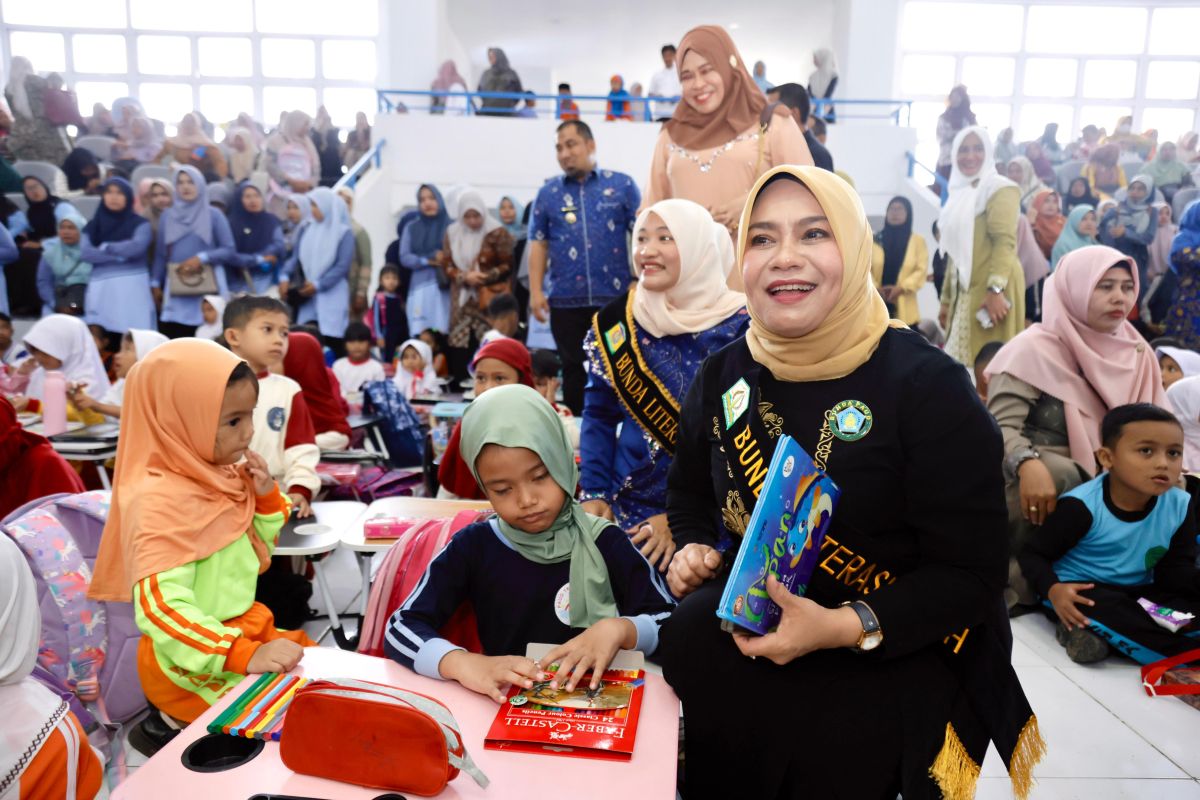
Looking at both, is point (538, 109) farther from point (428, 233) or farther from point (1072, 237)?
point (1072, 237)

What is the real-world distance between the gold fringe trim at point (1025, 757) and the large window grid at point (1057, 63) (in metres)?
15.0

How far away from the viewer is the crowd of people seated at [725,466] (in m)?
1.21

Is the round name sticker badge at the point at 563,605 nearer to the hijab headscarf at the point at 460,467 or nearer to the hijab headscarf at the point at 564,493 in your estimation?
the hijab headscarf at the point at 564,493

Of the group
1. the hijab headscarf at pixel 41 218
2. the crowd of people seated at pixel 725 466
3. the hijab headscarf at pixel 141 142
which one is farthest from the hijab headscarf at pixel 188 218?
the hijab headscarf at pixel 141 142

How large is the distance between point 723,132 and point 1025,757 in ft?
7.59

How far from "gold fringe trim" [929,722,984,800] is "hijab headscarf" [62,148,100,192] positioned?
979cm

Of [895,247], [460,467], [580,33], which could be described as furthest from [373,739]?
[580,33]

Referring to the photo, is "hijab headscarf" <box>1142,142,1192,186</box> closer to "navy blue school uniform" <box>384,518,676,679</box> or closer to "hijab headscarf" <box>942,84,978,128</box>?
"hijab headscarf" <box>942,84,978,128</box>

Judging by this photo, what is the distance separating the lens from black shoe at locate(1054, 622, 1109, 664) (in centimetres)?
275

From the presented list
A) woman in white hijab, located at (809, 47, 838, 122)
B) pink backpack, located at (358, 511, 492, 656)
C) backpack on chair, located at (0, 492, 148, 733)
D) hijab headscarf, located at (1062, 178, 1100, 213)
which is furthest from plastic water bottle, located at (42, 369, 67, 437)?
hijab headscarf, located at (1062, 178, 1100, 213)

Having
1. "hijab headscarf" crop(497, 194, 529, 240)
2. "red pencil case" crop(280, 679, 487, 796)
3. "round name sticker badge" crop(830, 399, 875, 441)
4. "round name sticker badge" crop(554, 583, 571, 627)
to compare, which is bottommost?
"round name sticker badge" crop(554, 583, 571, 627)

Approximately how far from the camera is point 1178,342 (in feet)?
16.4

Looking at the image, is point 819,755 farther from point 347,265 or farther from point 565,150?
→ point 347,265

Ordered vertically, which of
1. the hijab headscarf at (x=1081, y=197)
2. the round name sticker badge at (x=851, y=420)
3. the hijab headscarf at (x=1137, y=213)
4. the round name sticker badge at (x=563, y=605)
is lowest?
the round name sticker badge at (x=563, y=605)
